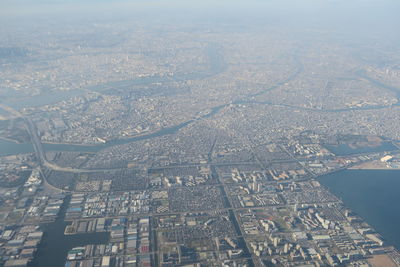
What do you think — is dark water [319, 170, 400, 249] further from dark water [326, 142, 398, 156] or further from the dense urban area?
dark water [326, 142, 398, 156]

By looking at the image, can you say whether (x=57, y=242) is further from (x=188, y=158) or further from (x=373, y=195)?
(x=373, y=195)

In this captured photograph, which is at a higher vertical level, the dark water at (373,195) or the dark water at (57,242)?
the dark water at (373,195)

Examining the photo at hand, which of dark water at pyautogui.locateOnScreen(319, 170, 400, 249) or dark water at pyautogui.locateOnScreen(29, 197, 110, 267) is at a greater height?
dark water at pyautogui.locateOnScreen(319, 170, 400, 249)

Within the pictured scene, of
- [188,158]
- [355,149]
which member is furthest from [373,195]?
[188,158]

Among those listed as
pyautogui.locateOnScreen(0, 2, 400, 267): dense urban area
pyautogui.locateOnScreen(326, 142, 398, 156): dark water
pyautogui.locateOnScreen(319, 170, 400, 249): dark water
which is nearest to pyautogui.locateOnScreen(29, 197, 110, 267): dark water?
pyautogui.locateOnScreen(0, 2, 400, 267): dense urban area

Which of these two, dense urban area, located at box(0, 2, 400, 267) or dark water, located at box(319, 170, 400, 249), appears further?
dark water, located at box(319, 170, 400, 249)

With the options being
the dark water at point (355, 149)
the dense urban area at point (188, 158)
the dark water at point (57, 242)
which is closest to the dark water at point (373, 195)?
the dense urban area at point (188, 158)

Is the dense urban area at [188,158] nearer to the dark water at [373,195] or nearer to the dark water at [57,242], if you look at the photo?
the dark water at [57,242]
